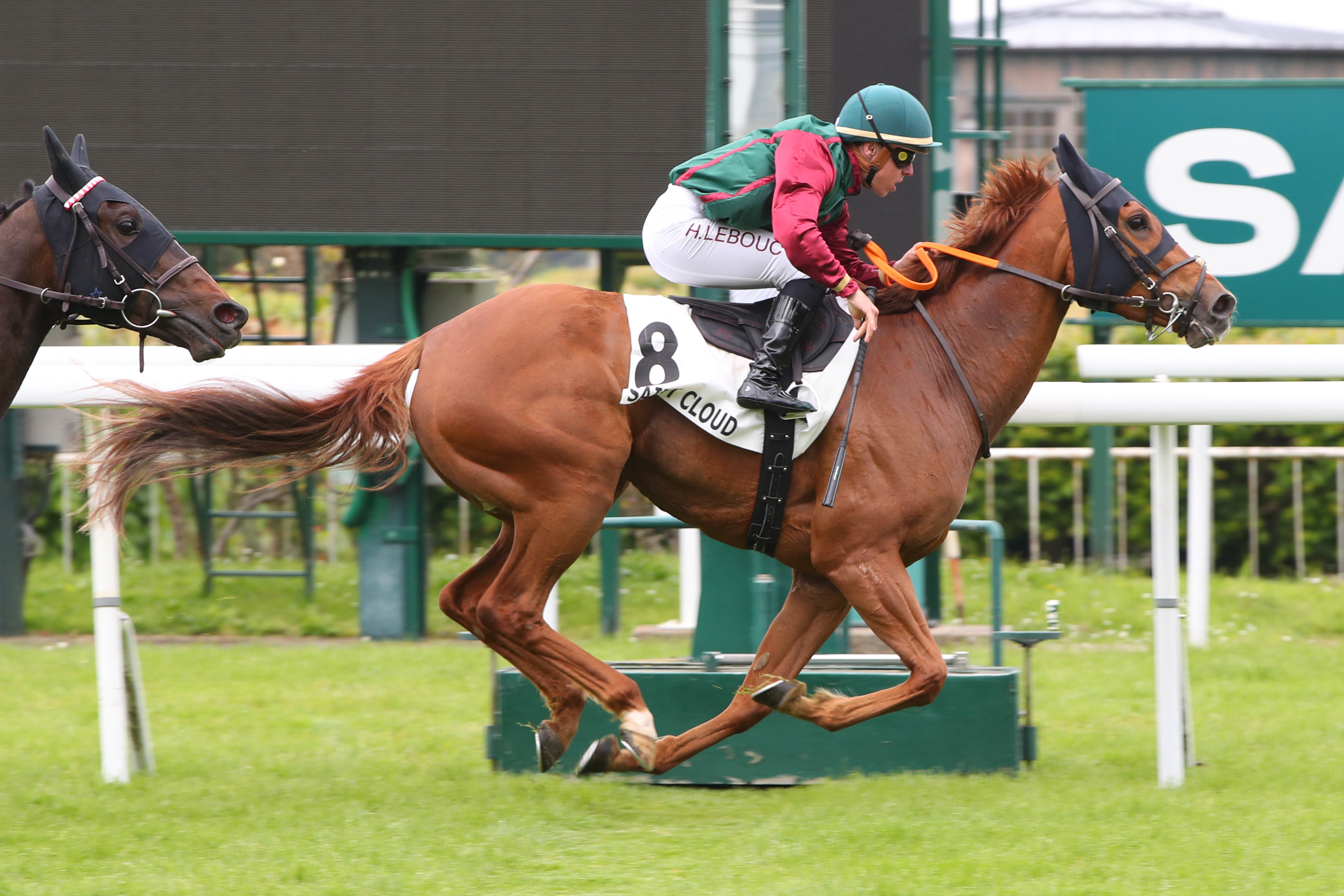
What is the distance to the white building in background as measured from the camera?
21.2m

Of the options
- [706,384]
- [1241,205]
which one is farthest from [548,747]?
[1241,205]

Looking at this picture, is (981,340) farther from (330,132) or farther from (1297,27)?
(1297,27)

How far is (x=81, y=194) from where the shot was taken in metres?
4.15

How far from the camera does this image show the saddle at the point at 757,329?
427 centimetres

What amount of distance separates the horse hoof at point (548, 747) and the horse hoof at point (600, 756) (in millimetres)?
78

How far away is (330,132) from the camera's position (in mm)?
6812

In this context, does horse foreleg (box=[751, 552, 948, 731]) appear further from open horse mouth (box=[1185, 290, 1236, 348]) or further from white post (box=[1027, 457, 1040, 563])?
white post (box=[1027, 457, 1040, 563])

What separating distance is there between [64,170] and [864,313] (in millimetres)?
2208

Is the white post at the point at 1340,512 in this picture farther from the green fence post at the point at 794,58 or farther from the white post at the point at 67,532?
the white post at the point at 67,532

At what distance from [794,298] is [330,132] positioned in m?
3.33

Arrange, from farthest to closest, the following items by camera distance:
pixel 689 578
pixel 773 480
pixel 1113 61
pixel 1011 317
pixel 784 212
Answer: pixel 1113 61, pixel 689 578, pixel 1011 317, pixel 773 480, pixel 784 212

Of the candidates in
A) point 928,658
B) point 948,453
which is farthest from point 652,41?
point 928,658

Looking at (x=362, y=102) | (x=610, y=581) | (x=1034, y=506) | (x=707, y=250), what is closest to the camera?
(x=707, y=250)

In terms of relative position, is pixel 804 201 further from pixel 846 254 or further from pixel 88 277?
pixel 88 277
